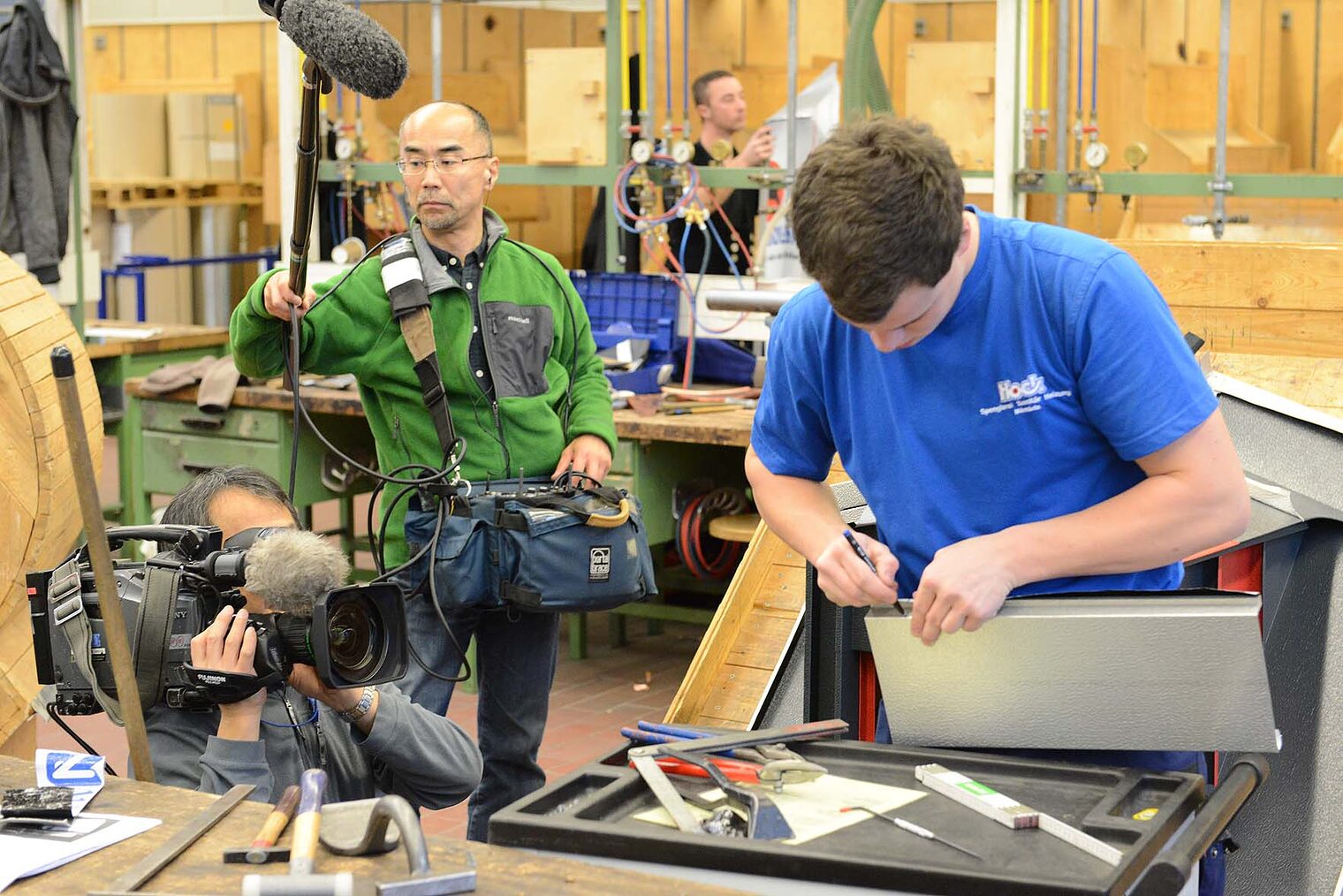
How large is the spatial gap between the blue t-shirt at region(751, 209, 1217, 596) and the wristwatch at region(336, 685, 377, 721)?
0.78 meters

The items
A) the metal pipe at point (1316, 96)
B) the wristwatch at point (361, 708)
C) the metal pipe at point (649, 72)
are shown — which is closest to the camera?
the wristwatch at point (361, 708)

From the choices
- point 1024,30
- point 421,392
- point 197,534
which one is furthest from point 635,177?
point 197,534

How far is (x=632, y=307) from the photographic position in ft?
17.9

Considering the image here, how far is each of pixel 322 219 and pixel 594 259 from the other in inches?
46.4

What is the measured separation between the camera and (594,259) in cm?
696

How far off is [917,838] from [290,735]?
106 cm

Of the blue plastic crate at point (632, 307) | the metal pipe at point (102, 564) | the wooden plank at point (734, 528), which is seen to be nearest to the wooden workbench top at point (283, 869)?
the metal pipe at point (102, 564)

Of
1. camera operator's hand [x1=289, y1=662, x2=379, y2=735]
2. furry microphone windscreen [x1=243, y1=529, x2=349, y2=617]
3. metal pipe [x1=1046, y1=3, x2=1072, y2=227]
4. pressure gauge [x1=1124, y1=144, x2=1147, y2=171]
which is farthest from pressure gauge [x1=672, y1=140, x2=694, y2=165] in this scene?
furry microphone windscreen [x1=243, y1=529, x2=349, y2=617]

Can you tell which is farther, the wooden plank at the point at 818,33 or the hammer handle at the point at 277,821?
the wooden plank at the point at 818,33

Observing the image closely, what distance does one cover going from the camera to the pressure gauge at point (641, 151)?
216 inches

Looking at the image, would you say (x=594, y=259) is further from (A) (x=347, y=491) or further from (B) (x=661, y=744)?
(B) (x=661, y=744)

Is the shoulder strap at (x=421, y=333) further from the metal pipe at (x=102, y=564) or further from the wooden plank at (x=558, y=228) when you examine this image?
the wooden plank at (x=558, y=228)

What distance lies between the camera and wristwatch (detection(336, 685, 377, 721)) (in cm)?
229

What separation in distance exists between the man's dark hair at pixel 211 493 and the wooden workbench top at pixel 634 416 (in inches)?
85.9
